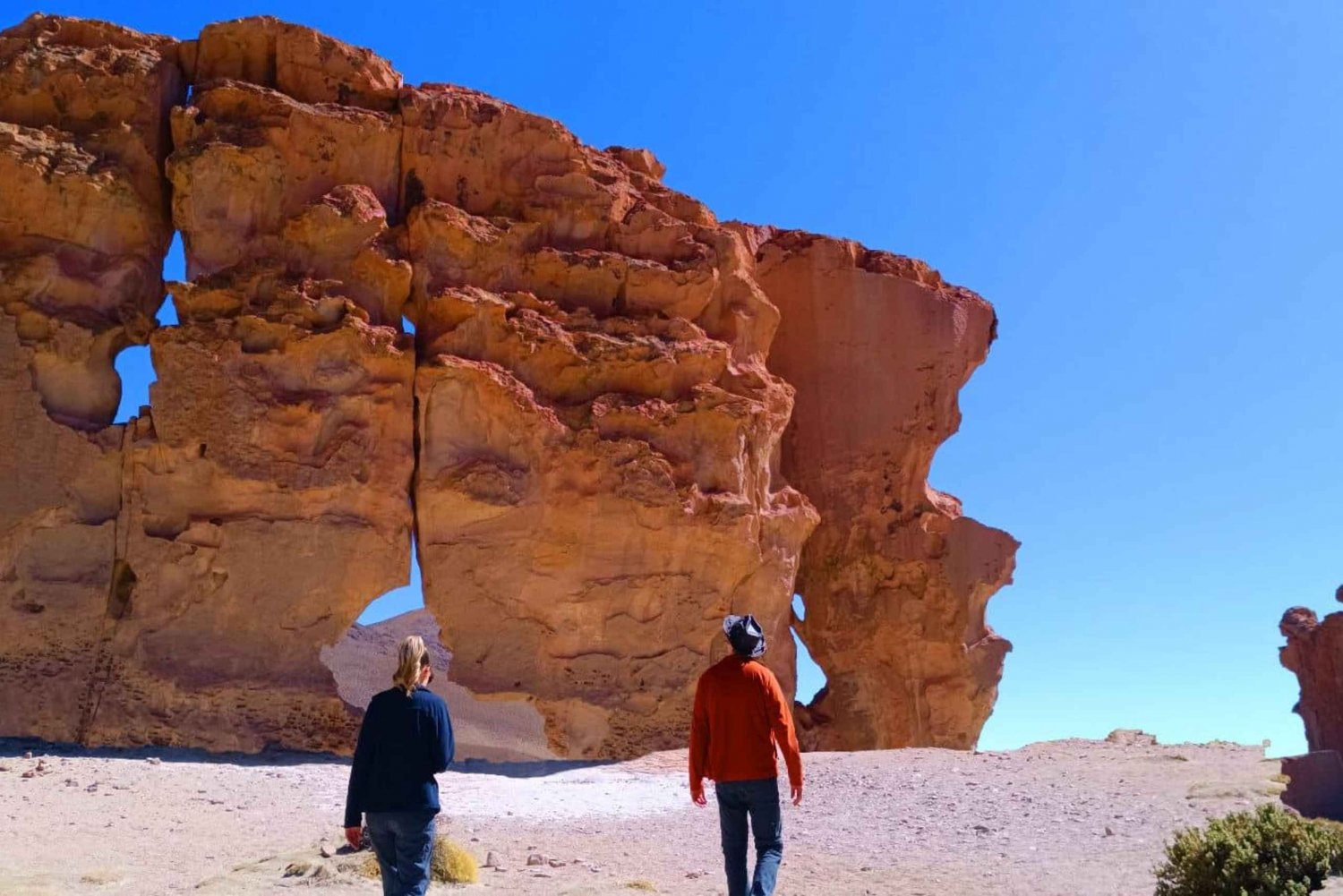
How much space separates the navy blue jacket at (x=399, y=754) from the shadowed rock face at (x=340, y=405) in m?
10.2

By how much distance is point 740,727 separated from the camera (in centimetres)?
579

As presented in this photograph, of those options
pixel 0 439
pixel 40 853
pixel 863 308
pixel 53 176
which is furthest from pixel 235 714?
pixel 863 308

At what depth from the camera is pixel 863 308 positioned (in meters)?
23.9

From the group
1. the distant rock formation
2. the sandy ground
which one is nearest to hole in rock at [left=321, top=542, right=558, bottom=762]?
the distant rock formation

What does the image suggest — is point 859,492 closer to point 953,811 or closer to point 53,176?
A: point 953,811

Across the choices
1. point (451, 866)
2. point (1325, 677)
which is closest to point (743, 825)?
point (451, 866)

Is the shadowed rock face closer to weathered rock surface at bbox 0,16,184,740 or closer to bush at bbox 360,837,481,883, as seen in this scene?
weathered rock surface at bbox 0,16,184,740

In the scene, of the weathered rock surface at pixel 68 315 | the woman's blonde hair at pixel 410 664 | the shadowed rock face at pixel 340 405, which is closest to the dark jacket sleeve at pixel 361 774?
the woman's blonde hair at pixel 410 664

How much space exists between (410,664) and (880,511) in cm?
1893

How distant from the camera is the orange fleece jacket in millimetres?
5730

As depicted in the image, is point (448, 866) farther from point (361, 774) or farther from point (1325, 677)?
point (1325, 677)

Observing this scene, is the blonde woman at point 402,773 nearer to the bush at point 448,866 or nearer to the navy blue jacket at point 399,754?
the navy blue jacket at point 399,754

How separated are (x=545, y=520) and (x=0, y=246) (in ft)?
27.7

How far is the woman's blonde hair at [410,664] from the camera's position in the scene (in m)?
5.29
